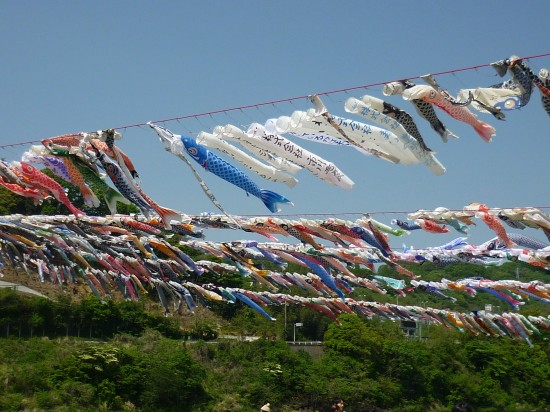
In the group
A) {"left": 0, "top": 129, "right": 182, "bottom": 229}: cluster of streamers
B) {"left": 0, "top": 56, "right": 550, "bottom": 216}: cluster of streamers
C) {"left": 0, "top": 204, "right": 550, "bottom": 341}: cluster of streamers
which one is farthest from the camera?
{"left": 0, "top": 204, "right": 550, "bottom": 341}: cluster of streamers

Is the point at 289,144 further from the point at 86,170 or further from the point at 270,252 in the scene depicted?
the point at 270,252

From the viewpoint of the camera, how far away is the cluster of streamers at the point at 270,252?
13953 mm

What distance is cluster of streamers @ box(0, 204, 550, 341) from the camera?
13953mm

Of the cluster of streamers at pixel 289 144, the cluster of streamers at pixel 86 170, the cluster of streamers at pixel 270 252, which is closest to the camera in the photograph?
the cluster of streamers at pixel 289 144

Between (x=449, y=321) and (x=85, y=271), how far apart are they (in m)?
7.82

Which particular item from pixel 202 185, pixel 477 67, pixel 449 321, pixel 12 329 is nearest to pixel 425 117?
pixel 477 67

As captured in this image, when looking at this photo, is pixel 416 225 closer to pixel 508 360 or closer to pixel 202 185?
pixel 202 185

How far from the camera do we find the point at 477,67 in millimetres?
8711

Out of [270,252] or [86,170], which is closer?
[86,170]

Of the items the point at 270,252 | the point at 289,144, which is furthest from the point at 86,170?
the point at 270,252

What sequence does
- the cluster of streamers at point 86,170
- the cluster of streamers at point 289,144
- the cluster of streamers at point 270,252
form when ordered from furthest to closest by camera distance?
1. the cluster of streamers at point 270,252
2. the cluster of streamers at point 86,170
3. the cluster of streamers at point 289,144

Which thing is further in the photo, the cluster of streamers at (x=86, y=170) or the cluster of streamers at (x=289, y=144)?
the cluster of streamers at (x=86, y=170)

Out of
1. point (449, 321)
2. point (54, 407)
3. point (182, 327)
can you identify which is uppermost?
point (182, 327)

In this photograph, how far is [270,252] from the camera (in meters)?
15.8
